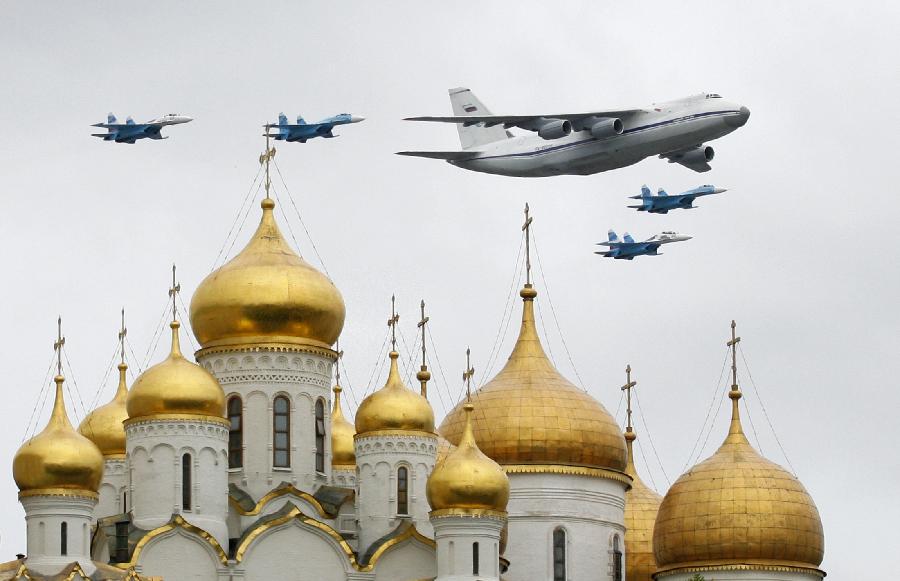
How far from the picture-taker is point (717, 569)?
71312mm

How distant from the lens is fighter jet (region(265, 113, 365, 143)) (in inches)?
2899

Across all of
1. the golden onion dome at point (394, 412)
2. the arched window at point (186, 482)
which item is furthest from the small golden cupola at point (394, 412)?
the arched window at point (186, 482)

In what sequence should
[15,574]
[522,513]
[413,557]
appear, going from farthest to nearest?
[522,513] < [413,557] < [15,574]

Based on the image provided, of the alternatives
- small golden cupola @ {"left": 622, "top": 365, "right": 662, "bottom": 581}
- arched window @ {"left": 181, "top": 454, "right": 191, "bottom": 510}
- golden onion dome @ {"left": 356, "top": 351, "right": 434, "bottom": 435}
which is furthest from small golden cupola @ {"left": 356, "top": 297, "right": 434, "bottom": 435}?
small golden cupola @ {"left": 622, "top": 365, "right": 662, "bottom": 581}

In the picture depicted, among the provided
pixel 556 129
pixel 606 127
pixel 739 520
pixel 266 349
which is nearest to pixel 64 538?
pixel 266 349

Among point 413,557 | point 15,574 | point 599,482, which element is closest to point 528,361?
point 599,482

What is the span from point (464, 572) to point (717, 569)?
844 cm

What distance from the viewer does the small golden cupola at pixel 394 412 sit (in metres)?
68.2

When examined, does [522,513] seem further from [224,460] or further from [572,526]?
[224,460]

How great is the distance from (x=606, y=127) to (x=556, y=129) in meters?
1.15

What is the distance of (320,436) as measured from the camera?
6956cm

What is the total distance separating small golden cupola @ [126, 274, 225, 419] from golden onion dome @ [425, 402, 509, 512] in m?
4.91

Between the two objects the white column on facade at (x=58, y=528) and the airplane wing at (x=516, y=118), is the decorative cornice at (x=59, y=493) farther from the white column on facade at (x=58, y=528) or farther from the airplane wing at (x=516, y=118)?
the airplane wing at (x=516, y=118)

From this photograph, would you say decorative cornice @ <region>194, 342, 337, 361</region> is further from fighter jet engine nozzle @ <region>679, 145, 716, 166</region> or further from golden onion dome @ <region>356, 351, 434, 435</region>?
fighter jet engine nozzle @ <region>679, 145, 716, 166</region>
